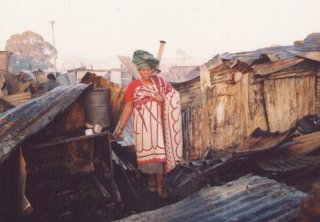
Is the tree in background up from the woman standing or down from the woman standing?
up

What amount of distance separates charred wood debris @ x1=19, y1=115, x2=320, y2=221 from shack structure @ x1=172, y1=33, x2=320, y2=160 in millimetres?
2996

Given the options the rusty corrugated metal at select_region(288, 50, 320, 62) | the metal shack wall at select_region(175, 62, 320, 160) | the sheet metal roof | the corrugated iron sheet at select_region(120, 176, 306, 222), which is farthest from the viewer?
the metal shack wall at select_region(175, 62, 320, 160)

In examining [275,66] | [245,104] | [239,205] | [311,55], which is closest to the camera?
[239,205]

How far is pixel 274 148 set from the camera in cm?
511

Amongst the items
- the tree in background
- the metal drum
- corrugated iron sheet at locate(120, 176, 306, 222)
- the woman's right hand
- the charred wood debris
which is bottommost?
the charred wood debris

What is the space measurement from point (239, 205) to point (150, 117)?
2104 mm

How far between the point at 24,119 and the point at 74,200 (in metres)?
1.54

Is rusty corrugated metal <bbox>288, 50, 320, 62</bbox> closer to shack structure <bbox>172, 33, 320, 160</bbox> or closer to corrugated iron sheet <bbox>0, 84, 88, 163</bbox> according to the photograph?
shack structure <bbox>172, 33, 320, 160</bbox>

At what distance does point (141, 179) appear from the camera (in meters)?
5.91

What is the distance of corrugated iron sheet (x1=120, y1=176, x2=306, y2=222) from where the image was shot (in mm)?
2986

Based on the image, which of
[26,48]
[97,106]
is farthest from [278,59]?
[26,48]

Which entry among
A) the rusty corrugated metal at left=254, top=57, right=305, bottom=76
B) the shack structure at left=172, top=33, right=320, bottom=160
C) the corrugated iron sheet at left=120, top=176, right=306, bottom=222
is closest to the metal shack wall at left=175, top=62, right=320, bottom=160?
the shack structure at left=172, top=33, right=320, bottom=160

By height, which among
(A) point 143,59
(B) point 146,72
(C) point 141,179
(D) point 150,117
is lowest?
(C) point 141,179

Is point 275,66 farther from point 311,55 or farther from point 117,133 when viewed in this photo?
point 117,133
